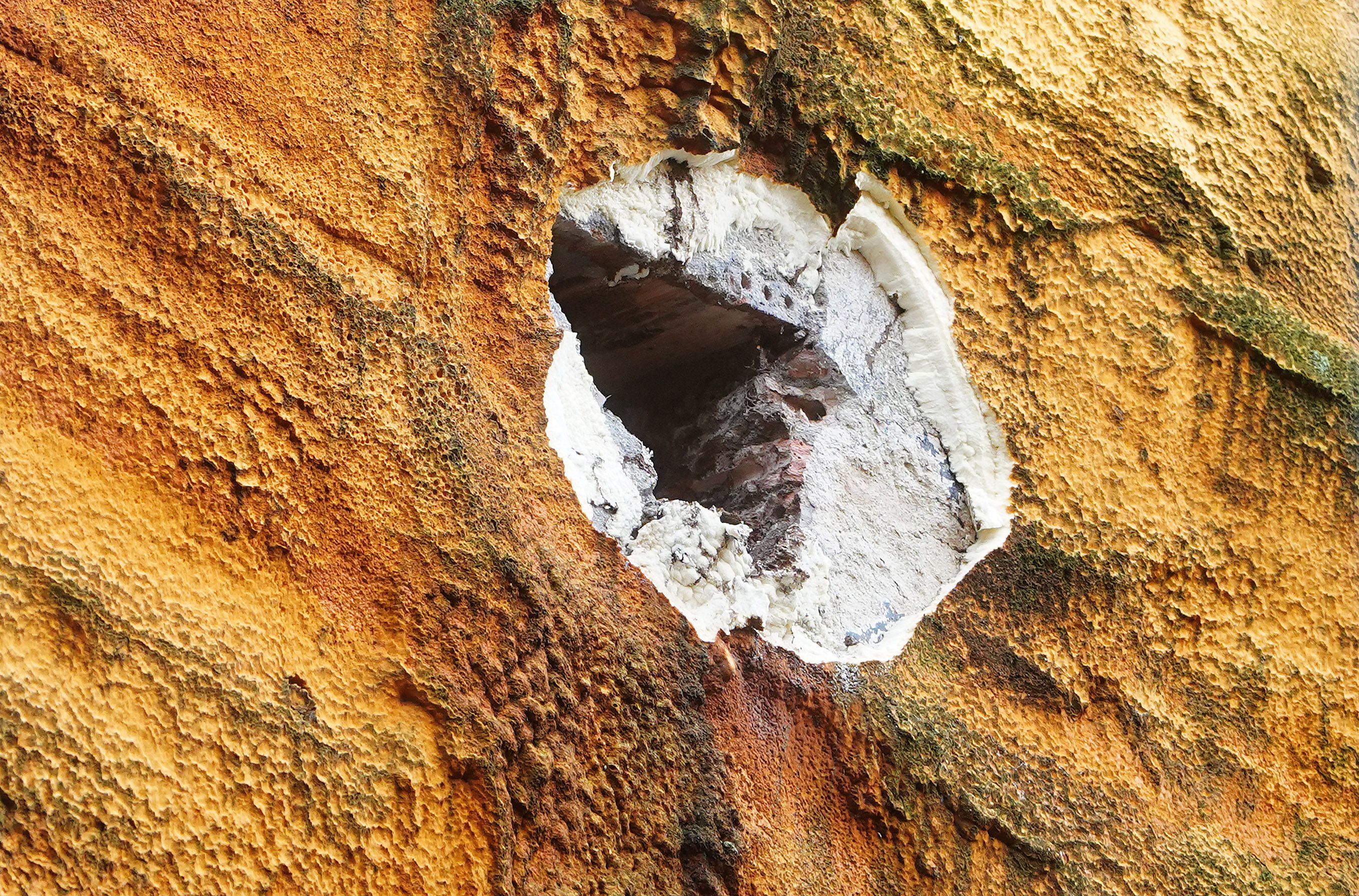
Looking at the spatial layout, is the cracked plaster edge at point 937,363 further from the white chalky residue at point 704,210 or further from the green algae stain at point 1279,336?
the green algae stain at point 1279,336

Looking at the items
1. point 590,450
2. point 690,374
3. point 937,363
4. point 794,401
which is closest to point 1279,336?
point 937,363

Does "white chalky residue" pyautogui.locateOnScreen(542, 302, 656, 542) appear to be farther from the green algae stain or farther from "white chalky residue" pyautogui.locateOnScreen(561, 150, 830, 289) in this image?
the green algae stain

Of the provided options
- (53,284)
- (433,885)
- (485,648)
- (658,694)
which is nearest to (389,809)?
(433,885)

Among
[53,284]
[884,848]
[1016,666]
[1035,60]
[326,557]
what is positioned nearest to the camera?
[53,284]

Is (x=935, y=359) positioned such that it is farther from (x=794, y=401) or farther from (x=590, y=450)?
(x=590, y=450)

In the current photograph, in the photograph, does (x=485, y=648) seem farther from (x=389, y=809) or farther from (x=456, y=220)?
(x=456, y=220)
